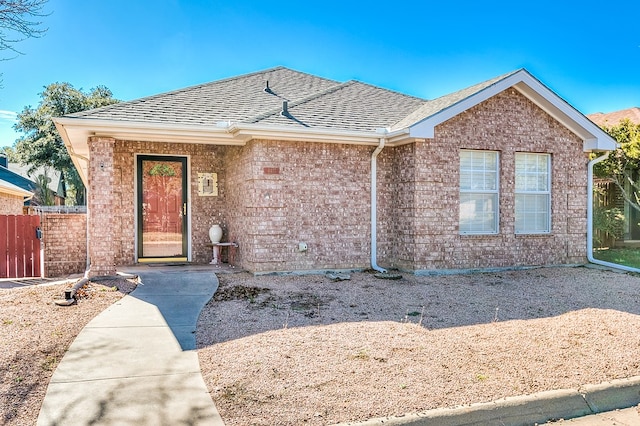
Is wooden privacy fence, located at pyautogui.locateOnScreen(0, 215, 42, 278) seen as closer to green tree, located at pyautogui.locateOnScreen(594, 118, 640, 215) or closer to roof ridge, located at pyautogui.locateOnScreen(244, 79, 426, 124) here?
roof ridge, located at pyautogui.locateOnScreen(244, 79, 426, 124)

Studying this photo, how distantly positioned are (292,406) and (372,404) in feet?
2.10

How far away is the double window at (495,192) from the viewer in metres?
10.7

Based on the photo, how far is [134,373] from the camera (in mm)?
4613

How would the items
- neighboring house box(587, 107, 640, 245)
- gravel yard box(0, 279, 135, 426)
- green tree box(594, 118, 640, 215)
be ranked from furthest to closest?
neighboring house box(587, 107, 640, 245) < green tree box(594, 118, 640, 215) < gravel yard box(0, 279, 135, 426)

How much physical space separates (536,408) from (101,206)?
7.88 m

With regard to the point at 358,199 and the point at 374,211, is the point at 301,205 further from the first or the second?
the point at 374,211

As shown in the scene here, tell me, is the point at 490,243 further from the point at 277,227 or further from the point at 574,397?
the point at 574,397

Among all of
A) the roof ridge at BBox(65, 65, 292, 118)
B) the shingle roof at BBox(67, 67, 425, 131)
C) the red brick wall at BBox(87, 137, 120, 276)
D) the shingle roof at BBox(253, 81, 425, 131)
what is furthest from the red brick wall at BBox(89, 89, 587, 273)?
the roof ridge at BBox(65, 65, 292, 118)

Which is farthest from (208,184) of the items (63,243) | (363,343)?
(363,343)

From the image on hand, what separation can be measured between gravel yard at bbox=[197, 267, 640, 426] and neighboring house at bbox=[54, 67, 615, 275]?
1.54m

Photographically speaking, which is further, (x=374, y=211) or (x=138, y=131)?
(x=374, y=211)

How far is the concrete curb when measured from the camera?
151 inches

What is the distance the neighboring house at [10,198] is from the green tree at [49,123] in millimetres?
9881

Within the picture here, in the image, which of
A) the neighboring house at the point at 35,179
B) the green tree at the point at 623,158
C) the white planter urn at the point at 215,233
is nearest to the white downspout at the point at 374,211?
the white planter urn at the point at 215,233
